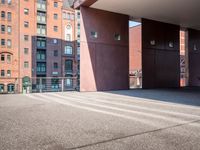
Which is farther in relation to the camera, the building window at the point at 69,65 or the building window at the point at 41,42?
the building window at the point at 69,65

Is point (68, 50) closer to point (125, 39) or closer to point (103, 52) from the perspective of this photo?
point (125, 39)

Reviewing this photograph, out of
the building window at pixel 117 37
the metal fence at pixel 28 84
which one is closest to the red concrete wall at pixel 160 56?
the building window at pixel 117 37

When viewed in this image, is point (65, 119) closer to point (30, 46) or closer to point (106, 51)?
point (106, 51)

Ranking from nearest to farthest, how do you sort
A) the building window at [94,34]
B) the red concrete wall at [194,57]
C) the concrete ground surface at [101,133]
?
1. the concrete ground surface at [101,133]
2. the building window at [94,34]
3. the red concrete wall at [194,57]

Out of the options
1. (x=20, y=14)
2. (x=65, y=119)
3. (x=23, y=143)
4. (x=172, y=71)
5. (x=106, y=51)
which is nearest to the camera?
(x=23, y=143)

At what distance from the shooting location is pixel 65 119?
4152 millimetres

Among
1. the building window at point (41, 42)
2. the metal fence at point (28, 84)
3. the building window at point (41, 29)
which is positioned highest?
the building window at point (41, 29)

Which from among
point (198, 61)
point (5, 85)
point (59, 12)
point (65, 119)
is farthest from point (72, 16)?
point (65, 119)

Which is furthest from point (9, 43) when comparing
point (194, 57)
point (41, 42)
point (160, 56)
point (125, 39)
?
point (194, 57)

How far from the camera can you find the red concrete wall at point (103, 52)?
10836mm

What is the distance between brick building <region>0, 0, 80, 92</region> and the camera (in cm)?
2959

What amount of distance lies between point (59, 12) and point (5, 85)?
604 inches

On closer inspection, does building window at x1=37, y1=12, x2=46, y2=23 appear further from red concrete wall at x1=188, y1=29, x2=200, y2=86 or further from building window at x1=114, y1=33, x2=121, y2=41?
red concrete wall at x1=188, y1=29, x2=200, y2=86

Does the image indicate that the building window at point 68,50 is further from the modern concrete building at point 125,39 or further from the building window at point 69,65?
the modern concrete building at point 125,39
